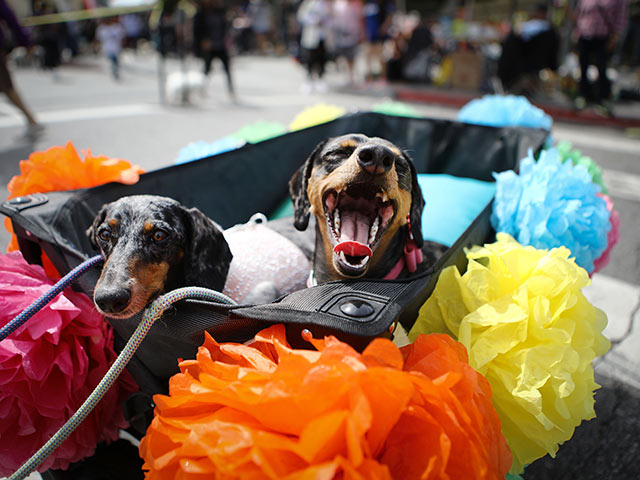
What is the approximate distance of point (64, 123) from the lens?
684 centimetres

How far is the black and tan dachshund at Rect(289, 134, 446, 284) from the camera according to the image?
1.53m

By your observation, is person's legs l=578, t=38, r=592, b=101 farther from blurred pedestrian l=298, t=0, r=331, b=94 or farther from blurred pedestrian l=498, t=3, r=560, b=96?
blurred pedestrian l=298, t=0, r=331, b=94

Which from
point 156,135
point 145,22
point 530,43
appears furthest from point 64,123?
point 145,22

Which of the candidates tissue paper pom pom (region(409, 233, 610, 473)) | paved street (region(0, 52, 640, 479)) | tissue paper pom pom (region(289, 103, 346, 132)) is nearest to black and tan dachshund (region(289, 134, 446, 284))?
tissue paper pom pom (region(409, 233, 610, 473))

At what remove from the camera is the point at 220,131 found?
651 cm

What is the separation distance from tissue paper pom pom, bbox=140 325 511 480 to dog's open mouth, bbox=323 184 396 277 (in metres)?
0.59

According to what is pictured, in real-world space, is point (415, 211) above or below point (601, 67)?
below

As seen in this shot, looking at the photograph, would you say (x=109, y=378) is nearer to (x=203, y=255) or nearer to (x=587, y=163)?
(x=203, y=255)

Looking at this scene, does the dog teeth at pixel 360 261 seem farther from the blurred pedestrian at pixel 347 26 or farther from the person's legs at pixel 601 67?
the blurred pedestrian at pixel 347 26

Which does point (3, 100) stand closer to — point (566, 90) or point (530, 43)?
point (530, 43)

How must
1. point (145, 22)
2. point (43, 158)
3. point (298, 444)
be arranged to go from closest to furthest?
point (298, 444) < point (43, 158) < point (145, 22)

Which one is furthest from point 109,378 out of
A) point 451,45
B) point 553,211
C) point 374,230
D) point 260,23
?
point 260,23

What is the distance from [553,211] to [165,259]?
1512 millimetres

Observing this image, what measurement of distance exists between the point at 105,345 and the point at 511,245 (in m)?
1.37
